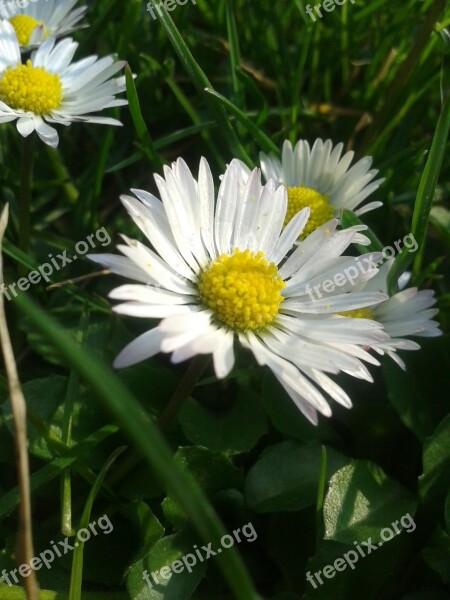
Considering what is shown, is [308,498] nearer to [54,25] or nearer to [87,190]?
[87,190]

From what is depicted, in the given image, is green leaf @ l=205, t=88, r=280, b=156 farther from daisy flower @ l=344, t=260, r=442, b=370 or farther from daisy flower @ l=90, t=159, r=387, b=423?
daisy flower @ l=344, t=260, r=442, b=370

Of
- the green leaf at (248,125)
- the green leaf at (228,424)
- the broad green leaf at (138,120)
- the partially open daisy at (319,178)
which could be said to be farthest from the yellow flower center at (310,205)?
the green leaf at (228,424)

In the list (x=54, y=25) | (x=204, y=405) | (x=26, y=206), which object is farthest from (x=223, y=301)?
(x=54, y=25)

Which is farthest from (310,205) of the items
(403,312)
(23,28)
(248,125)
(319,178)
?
(23,28)

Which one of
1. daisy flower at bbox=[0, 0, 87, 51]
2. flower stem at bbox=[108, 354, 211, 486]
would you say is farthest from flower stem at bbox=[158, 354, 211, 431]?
daisy flower at bbox=[0, 0, 87, 51]

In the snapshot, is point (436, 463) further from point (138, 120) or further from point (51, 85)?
point (51, 85)

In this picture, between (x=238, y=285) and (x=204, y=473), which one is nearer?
(x=238, y=285)

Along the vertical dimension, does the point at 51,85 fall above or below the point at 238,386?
above
